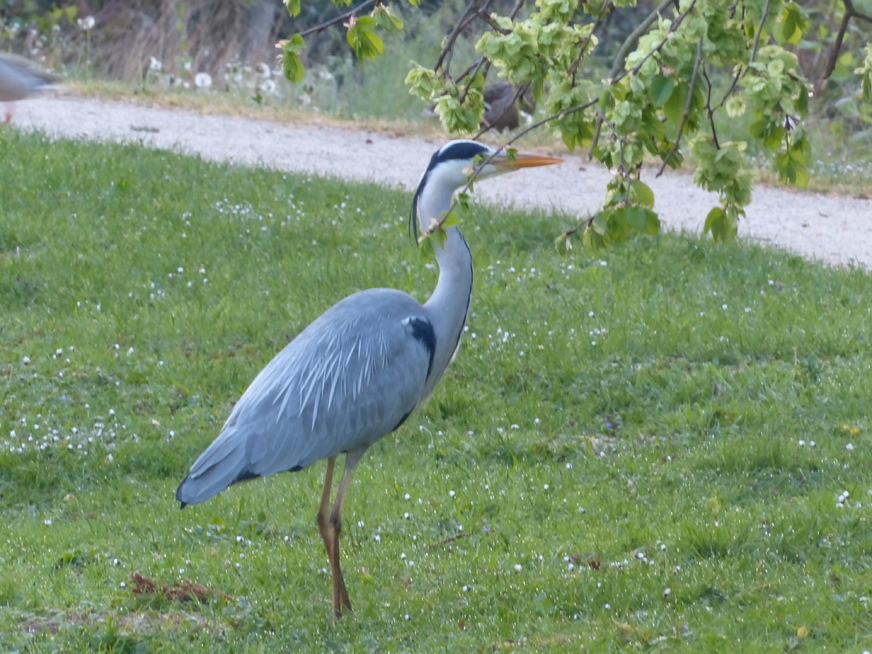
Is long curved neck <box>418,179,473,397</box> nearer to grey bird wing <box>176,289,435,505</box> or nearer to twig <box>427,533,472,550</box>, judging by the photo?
grey bird wing <box>176,289,435,505</box>

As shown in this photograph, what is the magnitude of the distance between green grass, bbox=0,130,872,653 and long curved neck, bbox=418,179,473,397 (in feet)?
3.26

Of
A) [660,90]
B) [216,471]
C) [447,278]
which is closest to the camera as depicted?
[660,90]

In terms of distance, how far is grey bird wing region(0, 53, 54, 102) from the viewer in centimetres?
326

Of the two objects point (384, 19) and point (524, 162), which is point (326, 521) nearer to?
point (524, 162)

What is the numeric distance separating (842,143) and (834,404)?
826 cm

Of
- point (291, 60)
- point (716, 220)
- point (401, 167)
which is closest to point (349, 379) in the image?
point (291, 60)

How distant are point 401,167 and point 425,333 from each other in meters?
7.28

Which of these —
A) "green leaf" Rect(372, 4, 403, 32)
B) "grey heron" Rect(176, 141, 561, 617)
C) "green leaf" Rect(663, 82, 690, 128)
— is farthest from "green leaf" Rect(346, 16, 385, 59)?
"green leaf" Rect(663, 82, 690, 128)

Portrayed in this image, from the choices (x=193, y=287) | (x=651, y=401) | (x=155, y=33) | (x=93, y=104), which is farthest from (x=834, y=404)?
(x=155, y=33)

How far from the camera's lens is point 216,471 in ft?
16.0

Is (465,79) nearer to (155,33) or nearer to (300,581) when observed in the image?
(300,581)

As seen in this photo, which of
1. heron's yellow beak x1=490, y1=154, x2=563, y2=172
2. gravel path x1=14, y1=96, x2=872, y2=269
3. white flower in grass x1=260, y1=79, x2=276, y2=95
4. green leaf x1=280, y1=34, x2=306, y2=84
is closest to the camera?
green leaf x1=280, y1=34, x2=306, y2=84

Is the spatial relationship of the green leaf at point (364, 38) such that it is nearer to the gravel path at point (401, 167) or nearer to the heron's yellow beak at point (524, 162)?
the heron's yellow beak at point (524, 162)

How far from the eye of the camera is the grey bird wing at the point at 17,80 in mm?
3260
